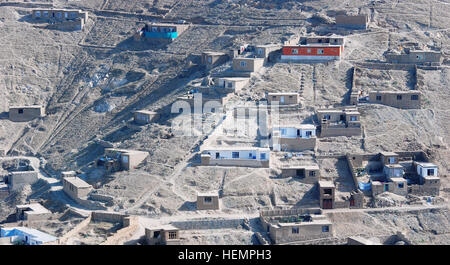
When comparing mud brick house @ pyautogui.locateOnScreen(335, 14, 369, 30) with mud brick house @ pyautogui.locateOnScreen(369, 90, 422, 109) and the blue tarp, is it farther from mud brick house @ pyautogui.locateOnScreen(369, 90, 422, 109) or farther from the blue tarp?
the blue tarp

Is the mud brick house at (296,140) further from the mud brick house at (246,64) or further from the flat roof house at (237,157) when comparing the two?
the mud brick house at (246,64)

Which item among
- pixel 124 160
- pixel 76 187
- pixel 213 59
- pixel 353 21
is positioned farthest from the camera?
pixel 353 21

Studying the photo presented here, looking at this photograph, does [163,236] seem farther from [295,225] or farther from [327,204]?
[327,204]

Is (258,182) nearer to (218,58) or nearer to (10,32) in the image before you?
(218,58)

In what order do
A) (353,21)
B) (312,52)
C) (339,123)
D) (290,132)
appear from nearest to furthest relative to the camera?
(290,132) → (339,123) → (312,52) → (353,21)

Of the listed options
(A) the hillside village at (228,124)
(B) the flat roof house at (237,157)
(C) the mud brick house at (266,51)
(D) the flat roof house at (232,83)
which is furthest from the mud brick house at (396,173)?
(C) the mud brick house at (266,51)

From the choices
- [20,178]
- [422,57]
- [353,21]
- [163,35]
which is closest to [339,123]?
[422,57]

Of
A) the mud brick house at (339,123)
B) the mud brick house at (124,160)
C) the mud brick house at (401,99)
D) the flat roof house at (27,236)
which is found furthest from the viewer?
the mud brick house at (401,99)
